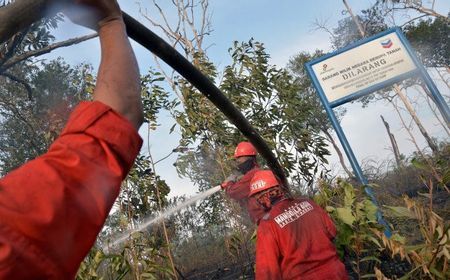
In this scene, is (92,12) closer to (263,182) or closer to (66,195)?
(66,195)

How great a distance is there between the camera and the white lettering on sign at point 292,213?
330 cm

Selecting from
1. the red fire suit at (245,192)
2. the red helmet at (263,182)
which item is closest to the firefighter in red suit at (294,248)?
the red helmet at (263,182)

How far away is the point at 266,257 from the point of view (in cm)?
320

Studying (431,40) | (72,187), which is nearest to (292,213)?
(72,187)

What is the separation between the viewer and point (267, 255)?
126 inches

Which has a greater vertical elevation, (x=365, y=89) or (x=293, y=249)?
(x=365, y=89)

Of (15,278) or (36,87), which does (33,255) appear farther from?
(36,87)

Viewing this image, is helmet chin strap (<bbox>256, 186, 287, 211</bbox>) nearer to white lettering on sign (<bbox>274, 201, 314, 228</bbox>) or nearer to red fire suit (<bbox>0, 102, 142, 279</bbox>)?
white lettering on sign (<bbox>274, 201, 314, 228</bbox>)

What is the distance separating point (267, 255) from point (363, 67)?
378 cm

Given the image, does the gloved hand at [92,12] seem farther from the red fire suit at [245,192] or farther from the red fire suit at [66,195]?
the red fire suit at [245,192]

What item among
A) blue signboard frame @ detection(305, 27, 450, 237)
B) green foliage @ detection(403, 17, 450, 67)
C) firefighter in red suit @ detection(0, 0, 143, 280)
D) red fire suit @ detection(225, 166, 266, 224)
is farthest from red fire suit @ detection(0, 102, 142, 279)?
green foliage @ detection(403, 17, 450, 67)

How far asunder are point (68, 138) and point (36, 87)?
37.2 ft

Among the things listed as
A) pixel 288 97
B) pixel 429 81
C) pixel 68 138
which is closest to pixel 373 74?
pixel 429 81

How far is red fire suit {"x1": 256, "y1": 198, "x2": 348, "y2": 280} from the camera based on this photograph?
3207mm
